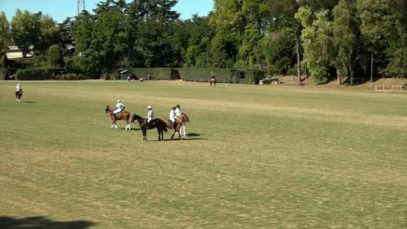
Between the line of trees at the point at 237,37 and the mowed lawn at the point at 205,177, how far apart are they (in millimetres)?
55571

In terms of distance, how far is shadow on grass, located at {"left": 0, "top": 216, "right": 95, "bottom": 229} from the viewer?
1028 centimetres

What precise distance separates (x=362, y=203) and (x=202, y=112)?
26.4 m

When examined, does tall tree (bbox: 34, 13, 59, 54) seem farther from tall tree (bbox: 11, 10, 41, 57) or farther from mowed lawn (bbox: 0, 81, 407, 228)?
mowed lawn (bbox: 0, 81, 407, 228)

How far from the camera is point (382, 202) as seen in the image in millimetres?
12320

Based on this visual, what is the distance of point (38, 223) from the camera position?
10.5 meters

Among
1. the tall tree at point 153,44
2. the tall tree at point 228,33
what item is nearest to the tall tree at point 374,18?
the tall tree at point 228,33

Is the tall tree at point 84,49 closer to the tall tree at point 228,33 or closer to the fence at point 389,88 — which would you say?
the tall tree at point 228,33

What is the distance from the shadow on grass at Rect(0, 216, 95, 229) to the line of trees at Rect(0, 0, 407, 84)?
75.2m

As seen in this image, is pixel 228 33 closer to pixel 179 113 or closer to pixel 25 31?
pixel 25 31

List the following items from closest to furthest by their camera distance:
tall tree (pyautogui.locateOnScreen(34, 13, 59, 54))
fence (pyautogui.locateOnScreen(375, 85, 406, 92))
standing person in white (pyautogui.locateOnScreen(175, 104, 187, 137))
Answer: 1. standing person in white (pyautogui.locateOnScreen(175, 104, 187, 137))
2. fence (pyautogui.locateOnScreen(375, 85, 406, 92))
3. tall tree (pyautogui.locateOnScreen(34, 13, 59, 54))

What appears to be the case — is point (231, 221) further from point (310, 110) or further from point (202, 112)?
point (310, 110)

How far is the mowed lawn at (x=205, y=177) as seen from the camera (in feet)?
36.1

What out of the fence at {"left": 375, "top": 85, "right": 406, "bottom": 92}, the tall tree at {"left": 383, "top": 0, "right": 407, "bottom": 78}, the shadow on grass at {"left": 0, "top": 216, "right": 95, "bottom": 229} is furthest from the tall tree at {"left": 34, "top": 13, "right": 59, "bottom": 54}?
the shadow on grass at {"left": 0, "top": 216, "right": 95, "bottom": 229}

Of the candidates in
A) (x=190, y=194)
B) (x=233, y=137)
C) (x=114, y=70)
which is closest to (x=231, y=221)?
(x=190, y=194)
